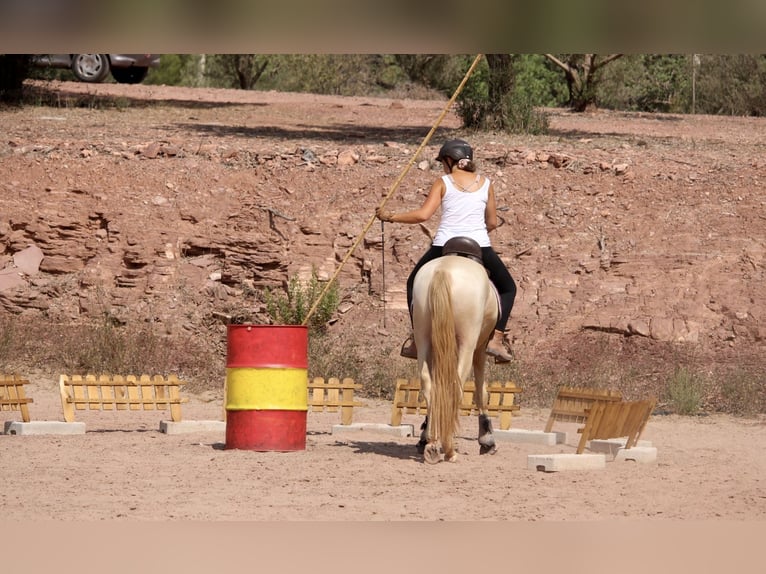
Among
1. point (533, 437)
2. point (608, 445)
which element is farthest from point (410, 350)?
point (533, 437)

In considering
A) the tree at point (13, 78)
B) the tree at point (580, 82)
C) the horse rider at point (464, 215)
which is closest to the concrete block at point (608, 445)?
the horse rider at point (464, 215)

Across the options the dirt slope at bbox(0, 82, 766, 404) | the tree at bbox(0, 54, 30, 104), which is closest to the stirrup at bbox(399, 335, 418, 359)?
the dirt slope at bbox(0, 82, 766, 404)

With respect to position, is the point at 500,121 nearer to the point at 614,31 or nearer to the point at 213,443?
the point at 213,443

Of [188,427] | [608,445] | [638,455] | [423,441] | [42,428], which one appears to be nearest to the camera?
[638,455]

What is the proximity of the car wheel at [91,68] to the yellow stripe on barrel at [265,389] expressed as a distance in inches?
902

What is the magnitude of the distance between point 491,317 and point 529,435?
248 cm

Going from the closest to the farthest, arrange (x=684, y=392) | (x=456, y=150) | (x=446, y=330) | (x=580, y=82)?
(x=446, y=330) → (x=456, y=150) → (x=684, y=392) → (x=580, y=82)

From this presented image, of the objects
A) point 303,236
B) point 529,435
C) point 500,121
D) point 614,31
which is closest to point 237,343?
point 529,435

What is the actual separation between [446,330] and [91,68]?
25007 millimetres

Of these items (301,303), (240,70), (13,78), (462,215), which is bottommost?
(301,303)

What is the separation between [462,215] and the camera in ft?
33.0

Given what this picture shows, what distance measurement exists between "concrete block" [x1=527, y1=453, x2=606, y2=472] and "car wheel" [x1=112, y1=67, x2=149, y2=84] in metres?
26.1

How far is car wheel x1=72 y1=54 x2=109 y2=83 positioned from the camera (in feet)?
104

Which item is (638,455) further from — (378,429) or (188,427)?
(188,427)
